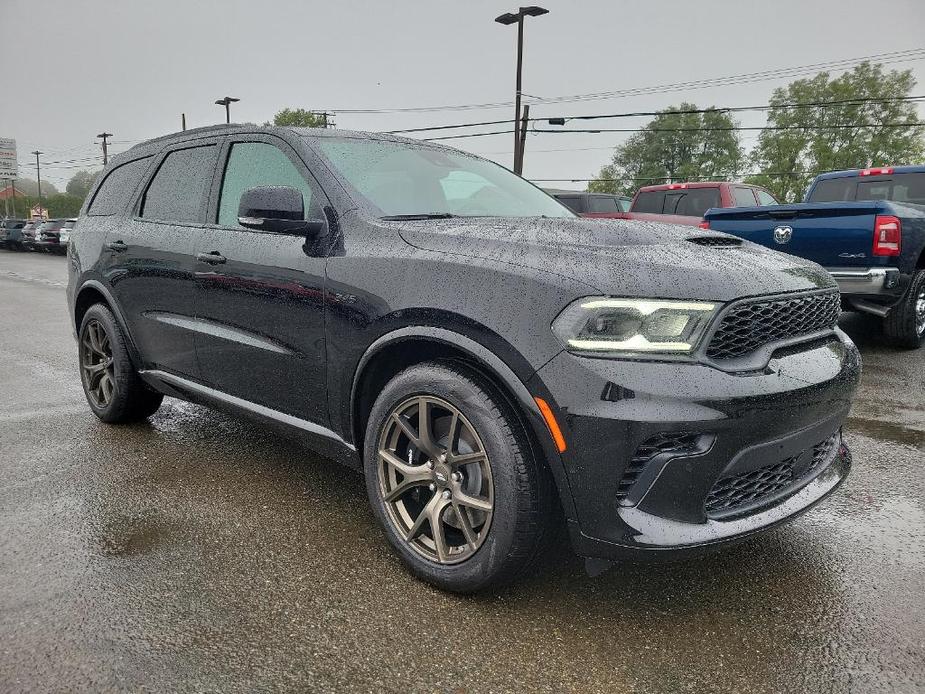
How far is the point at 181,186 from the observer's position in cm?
389

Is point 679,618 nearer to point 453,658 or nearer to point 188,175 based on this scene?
point 453,658

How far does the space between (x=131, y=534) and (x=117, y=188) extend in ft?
8.15

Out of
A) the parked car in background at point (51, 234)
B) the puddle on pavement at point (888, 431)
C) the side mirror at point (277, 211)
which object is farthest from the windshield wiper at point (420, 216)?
the parked car in background at point (51, 234)

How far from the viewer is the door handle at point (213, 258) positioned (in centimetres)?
334

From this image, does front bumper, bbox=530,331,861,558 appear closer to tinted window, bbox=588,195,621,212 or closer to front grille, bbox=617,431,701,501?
front grille, bbox=617,431,701,501

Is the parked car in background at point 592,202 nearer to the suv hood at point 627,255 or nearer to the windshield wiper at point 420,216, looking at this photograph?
the windshield wiper at point 420,216

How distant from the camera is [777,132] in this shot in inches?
2313

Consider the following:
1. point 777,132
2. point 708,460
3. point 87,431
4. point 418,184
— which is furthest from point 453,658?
point 777,132

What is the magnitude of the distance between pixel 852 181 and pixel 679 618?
826 centimetres

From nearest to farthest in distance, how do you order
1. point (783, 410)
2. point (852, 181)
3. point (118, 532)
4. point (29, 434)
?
point (783, 410) → point (118, 532) → point (29, 434) → point (852, 181)

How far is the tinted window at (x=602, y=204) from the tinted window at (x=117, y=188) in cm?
1282

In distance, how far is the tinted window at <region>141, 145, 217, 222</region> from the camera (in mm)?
3697

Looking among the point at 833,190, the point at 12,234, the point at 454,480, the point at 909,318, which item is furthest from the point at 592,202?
the point at 12,234

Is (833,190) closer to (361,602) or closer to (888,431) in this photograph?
(888,431)
